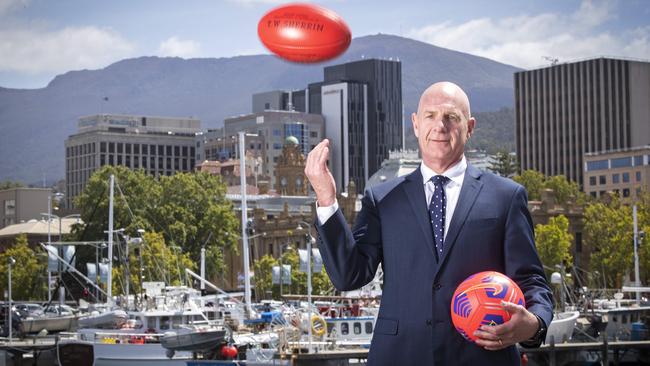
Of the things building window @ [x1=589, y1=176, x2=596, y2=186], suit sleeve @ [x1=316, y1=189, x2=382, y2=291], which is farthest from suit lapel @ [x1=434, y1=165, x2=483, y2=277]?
building window @ [x1=589, y1=176, x2=596, y2=186]

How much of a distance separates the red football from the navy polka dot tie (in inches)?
71.1

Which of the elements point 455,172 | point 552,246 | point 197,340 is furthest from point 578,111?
point 455,172

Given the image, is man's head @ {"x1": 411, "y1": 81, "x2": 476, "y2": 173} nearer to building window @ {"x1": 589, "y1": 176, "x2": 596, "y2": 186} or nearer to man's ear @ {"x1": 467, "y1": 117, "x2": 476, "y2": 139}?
man's ear @ {"x1": 467, "y1": 117, "x2": 476, "y2": 139}

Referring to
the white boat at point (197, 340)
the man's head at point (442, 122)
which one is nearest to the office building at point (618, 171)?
the white boat at point (197, 340)

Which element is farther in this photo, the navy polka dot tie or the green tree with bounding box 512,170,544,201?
the green tree with bounding box 512,170,544,201

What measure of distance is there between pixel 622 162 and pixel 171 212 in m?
54.5

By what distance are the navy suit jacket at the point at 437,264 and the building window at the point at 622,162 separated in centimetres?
13891

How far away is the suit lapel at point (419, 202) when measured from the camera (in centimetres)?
834

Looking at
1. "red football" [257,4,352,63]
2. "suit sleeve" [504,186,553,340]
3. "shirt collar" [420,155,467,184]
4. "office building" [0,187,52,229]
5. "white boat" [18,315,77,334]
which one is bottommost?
"white boat" [18,315,77,334]

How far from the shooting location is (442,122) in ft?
27.4

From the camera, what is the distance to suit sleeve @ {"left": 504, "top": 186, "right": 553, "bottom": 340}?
26.8 ft

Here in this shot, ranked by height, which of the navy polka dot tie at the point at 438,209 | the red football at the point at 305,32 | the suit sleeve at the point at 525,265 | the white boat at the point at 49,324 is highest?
the red football at the point at 305,32

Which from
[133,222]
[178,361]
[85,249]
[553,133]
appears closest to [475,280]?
[178,361]

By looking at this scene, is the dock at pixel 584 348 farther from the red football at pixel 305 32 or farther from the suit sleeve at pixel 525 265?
the suit sleeve at pixel 525 265
